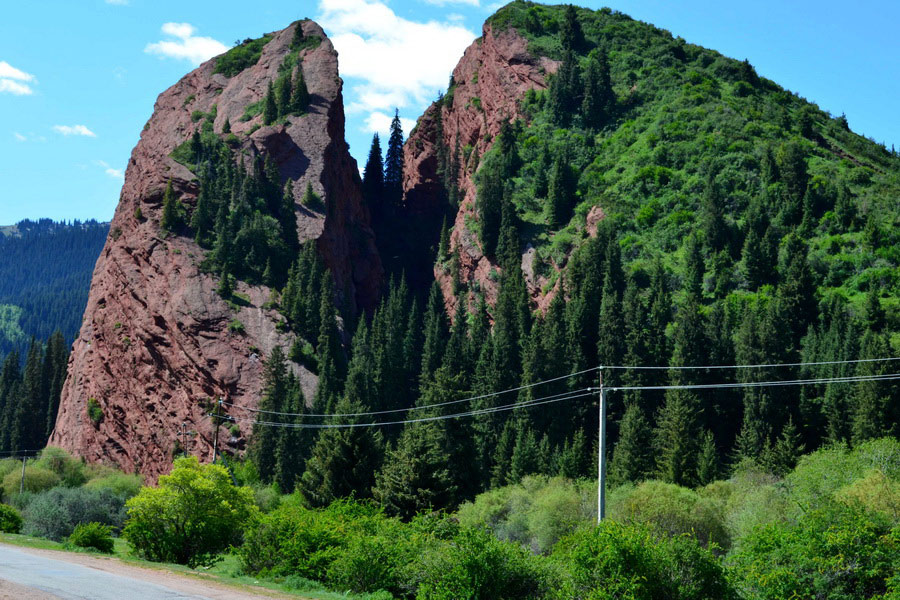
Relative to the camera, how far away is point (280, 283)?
10975cm

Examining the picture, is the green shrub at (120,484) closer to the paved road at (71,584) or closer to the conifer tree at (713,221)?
the paved road at (71,584)

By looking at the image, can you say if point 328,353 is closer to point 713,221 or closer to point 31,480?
point 31,480

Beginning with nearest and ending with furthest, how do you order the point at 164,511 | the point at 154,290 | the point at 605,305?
1. the point at 164,511
2. the point at 605,305
3. the point at 154,290

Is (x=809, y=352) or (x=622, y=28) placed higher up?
(x=622, y=28)

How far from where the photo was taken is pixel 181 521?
48250 mm

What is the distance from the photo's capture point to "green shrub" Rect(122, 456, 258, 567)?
4750cm

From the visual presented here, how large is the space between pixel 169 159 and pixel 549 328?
200 feet

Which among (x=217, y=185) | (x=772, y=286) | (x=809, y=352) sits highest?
(x=217, y=185)

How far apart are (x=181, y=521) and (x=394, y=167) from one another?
368 feet

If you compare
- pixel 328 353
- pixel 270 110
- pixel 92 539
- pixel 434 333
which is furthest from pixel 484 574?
pixel 270 110

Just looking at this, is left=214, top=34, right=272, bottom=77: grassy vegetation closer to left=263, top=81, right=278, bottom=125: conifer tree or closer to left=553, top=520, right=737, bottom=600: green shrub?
left=263, top=81, right=278, bottom=125: conifer tree

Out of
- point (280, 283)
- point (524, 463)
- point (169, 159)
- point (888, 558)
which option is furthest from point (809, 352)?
point (169, 159)

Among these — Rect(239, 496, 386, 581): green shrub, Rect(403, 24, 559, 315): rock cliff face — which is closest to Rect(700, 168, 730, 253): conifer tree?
Rect(403, 24, 559, 315): rock cliff face

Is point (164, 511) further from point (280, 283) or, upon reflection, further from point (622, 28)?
point (622, 28)
